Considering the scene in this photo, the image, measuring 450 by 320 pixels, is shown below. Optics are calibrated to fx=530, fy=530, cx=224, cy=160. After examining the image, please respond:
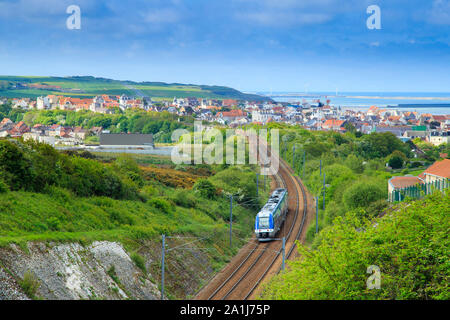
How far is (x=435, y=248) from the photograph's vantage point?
43.4 feet

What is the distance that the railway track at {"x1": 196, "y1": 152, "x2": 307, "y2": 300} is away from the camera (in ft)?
69.8

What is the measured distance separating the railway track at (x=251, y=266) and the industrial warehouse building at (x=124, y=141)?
39.1 metres

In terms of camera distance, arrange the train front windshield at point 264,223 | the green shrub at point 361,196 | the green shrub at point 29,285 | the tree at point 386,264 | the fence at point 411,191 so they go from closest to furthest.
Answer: the tree at point 386,264 < the green shrub at point 29,285 < the fence at point 411,191 < the train front windshield at point 264,223 < the green shrub at point 361,196

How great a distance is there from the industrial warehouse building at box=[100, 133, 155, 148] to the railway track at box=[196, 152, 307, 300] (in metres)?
39.1

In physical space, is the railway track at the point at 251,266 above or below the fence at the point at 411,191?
below

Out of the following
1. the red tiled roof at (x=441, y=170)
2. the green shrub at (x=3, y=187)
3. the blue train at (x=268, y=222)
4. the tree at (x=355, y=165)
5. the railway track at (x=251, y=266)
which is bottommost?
the railway track at (x=251, y=266)

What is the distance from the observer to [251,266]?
81.6 ft

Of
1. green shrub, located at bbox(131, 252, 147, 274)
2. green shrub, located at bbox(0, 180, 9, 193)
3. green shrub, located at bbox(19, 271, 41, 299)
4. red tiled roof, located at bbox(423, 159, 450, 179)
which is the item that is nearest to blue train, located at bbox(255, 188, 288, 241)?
green shrub, located at bbox(131, 252, 147, 274)

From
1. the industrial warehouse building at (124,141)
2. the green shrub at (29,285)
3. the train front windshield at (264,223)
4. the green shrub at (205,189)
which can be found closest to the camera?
the green shrub at (29,285)

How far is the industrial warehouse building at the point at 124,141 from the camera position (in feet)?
234

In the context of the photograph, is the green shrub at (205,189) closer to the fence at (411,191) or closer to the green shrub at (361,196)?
the green shrub at (361,196)

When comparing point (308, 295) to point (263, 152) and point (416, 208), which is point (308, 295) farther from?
point (263, 152)

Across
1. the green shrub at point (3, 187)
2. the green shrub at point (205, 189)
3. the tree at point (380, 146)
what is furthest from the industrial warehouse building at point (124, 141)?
the green shrub at point (3, 187)

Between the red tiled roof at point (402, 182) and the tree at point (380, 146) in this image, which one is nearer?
the red tiled roof at point (402, 182)
